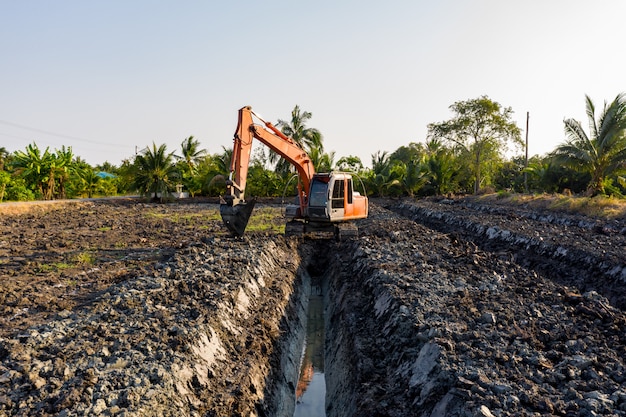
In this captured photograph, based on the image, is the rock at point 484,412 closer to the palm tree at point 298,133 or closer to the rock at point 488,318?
the rock at point 488,318

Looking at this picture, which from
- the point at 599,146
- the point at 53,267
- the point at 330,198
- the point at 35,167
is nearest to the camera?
the point at 53,267

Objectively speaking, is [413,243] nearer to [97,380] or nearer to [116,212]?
[97,380]

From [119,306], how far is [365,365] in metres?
3.86

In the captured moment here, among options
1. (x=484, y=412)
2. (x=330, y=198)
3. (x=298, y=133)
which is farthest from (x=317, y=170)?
(x=484, y=412)

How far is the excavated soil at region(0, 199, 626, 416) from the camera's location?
433cm

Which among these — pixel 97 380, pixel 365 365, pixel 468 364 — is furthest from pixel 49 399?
pixel 468 364

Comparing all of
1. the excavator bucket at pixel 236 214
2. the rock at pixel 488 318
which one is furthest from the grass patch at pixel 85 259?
the rock at pixel 488 318

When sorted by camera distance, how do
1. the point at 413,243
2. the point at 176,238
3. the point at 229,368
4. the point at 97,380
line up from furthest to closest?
the point at 176,238, the point at 413,243, the point at 229,368, the point at 97,380

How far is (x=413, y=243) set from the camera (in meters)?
12.6

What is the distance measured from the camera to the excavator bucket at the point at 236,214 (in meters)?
12.1

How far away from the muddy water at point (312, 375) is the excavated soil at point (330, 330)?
23 cm

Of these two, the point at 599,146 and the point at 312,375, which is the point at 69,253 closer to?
the point at 312,375

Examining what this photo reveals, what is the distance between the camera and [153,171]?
33.2 metres

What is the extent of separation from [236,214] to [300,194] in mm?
2259
